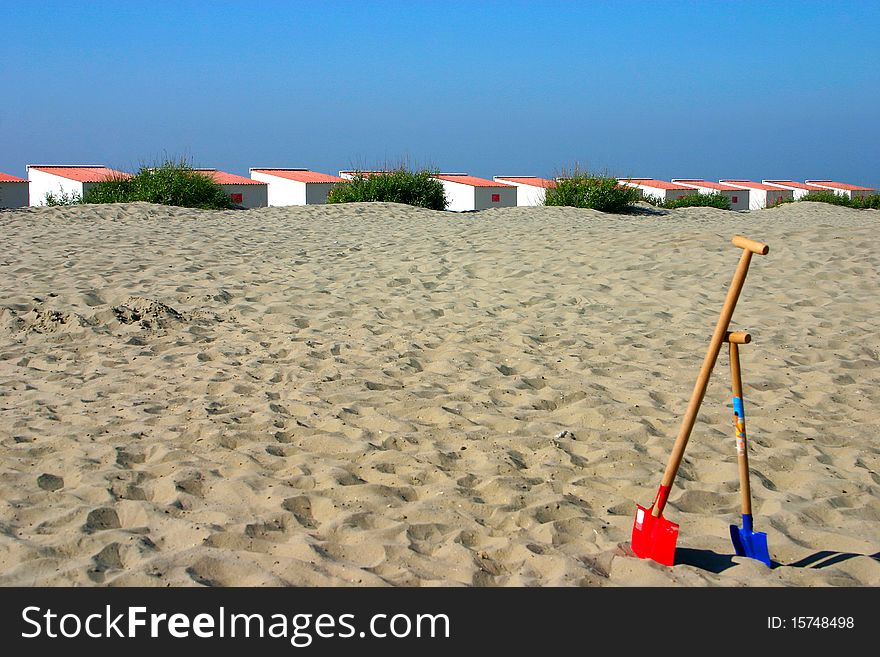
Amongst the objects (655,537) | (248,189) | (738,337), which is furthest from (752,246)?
(248,189)

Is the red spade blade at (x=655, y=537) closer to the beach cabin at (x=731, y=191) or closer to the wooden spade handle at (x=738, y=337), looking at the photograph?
the wooden spade handle at (x=738, y=337)

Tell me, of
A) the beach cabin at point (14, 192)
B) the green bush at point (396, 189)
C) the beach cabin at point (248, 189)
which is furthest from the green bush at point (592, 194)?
the beach cabin at point (14, 192)

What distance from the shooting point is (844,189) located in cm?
3791

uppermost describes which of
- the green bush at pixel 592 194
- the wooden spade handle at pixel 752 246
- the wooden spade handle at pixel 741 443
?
the green bush at pixel 592 194

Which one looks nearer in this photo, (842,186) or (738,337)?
(738,337)

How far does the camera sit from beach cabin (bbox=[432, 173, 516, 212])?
103ft

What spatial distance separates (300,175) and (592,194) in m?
17.5

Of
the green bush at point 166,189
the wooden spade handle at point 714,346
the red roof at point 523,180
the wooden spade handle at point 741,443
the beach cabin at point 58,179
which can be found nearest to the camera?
the wooden spade handle at point 714,346

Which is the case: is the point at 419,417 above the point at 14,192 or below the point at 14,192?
below

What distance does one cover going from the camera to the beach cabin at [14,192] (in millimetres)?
26792

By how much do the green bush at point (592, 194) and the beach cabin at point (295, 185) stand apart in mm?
12669

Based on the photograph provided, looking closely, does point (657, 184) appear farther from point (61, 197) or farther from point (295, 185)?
point (61, 197)

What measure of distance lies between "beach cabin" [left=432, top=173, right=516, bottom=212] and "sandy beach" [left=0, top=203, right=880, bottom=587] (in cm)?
2146
